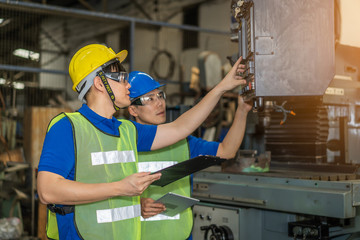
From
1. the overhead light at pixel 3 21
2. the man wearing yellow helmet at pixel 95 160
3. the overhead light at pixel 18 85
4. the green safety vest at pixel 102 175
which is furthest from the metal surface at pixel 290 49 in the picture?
the overhead light at pixel 3 21

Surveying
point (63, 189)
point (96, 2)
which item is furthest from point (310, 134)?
point (96, 2)

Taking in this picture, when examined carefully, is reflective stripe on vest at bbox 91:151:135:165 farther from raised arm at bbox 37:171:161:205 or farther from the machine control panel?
the machine control panel

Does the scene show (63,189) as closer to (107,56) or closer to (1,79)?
(107,56)

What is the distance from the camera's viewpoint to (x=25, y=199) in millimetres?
3496

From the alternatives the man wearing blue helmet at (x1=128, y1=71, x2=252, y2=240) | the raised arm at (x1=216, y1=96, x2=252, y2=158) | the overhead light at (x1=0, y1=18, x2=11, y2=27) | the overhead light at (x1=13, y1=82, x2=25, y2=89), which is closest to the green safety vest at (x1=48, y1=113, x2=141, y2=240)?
the man wearing blue helmet at (x1=128, y1=71, x2=252, y2=240)

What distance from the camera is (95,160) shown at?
55.1 inches

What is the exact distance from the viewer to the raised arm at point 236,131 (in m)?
1.86

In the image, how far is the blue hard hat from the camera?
6.88ft

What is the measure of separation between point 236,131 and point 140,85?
555 millimetres

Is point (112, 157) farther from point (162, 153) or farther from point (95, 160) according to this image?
point (162, 153)

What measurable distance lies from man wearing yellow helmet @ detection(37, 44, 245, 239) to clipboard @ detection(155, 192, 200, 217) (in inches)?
7.2

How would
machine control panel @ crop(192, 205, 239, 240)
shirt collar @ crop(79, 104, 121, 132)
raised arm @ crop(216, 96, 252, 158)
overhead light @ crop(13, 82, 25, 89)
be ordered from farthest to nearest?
1. overhead light @ crop(13, 82, 25, 89)
2. machine control panel @ crop(192, 205, 239, 240)
3. raised arm @ crop(216, 96, 252, 158)
4. shirt collar @ crop(79, 104, 121, 132)

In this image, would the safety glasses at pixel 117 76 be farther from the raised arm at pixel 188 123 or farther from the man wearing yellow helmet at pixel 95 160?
the raised arm at pixel 188 123

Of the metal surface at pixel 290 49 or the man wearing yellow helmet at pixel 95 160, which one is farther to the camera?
the metal surface at pixel 290 49
